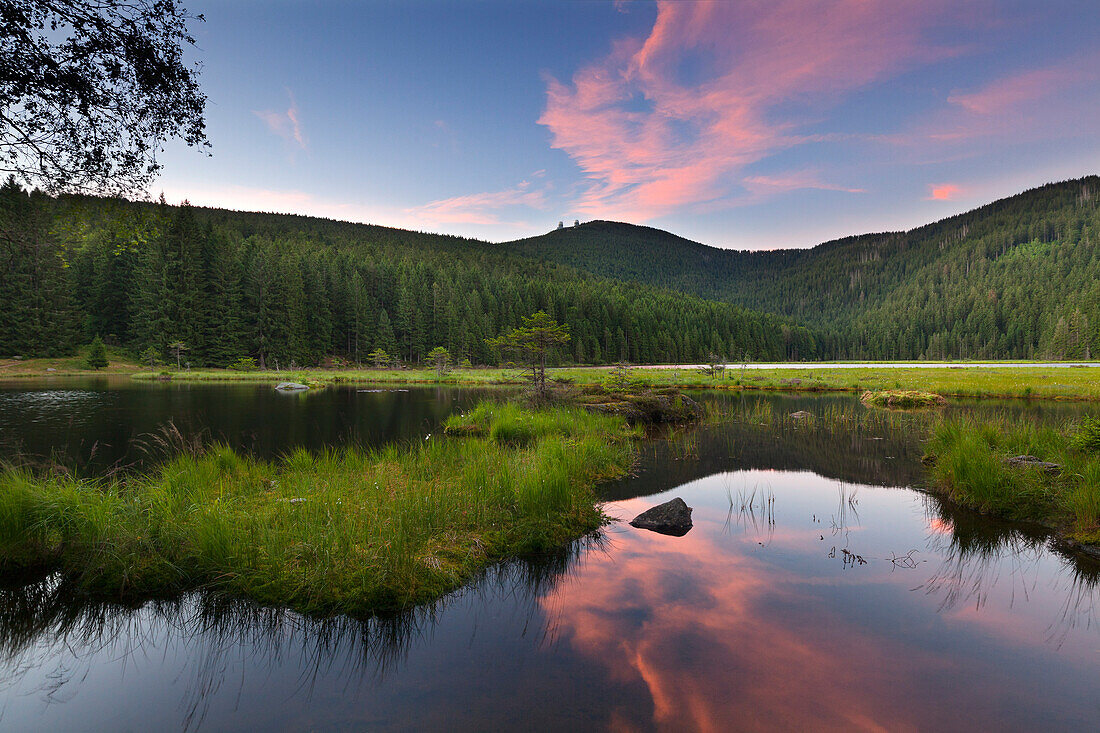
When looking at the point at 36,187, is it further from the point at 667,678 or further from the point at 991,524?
the point at 991,524

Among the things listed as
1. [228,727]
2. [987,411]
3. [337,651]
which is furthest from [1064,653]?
[987,411]

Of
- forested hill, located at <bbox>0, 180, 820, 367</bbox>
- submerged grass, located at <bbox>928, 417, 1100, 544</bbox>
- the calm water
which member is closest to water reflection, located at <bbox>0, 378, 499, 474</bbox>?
the calm water

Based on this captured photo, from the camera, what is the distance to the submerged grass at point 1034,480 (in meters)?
7.40

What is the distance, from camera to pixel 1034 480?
873 centimetres

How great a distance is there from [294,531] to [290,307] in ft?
284

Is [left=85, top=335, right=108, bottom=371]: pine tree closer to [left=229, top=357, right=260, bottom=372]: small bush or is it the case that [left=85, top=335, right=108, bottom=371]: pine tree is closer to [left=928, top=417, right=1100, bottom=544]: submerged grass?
[left=229, top=357, right=260, bottom=372]: small bush

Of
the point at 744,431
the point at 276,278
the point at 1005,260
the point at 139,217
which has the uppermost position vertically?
the point at 1005,260

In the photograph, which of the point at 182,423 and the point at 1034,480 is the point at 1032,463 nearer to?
the point at 1034,480

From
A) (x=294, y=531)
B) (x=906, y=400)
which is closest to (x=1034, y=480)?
(x=294, y=531)

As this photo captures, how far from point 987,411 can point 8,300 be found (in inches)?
4190

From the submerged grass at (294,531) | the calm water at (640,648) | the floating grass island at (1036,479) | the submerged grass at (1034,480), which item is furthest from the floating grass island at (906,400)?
the submerged grass at (294,531)

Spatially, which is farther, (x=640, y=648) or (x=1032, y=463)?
(x=1032, y=463)

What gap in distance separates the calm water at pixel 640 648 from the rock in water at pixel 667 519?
14.9 inches

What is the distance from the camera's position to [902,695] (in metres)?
4.03
